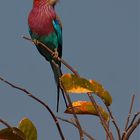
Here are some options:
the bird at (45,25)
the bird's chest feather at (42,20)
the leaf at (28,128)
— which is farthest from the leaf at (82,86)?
the bird's chest feather at (42,20)

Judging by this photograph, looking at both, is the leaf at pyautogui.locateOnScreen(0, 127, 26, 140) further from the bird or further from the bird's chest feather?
the bird's chest feather

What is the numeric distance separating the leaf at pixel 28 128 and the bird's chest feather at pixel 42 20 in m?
4.06

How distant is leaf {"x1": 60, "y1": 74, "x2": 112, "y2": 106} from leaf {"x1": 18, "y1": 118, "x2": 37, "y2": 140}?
25cm

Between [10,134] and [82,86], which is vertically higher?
[82,86]

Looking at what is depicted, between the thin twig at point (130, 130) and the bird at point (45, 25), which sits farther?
the bird at point (45, 25)

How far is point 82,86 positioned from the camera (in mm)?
1887

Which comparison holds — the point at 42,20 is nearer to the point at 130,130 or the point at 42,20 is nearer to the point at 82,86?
the point at 82,86

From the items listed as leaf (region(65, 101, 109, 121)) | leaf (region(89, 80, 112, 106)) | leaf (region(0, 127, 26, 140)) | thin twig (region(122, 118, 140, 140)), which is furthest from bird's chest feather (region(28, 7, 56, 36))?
thin twig (region(122, 118, 140, 140))

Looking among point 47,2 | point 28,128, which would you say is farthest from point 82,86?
point 47,2

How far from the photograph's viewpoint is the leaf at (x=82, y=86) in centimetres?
188

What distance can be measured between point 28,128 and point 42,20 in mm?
4262

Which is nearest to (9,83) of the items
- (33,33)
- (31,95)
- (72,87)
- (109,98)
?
(31,95)

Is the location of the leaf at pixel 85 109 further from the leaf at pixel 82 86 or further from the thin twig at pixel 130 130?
the thin twig at pixel 130 130

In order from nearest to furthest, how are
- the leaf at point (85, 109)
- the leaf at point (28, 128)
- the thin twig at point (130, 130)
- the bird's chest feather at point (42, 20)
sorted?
the thin twig at point (130, 130) → the leaf at point (28, 128) → the leaf at point (85, 109) → the bird's chest feather at point (42, 20)
